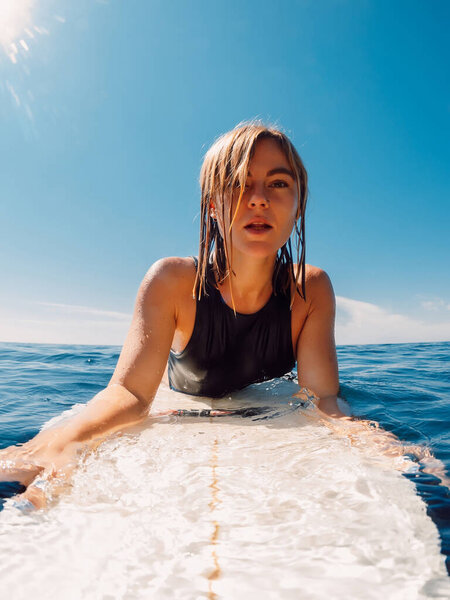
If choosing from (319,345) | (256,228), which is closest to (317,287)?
(319,345)

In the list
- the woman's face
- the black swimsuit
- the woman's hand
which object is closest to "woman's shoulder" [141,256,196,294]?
the black swimsuit

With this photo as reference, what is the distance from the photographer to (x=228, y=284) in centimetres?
256

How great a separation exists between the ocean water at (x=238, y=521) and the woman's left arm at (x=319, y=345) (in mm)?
476

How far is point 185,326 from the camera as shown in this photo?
2479mm

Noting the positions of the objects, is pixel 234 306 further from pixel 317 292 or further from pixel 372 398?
pixel 372 398

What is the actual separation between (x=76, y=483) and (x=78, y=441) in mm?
295

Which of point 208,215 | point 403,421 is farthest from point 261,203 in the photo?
point 403,421

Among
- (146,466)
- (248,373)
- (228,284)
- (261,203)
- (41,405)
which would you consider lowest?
(41,405)

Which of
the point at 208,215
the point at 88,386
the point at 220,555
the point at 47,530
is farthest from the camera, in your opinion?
the point at 88,386

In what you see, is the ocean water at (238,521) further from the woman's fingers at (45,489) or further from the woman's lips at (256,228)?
the woman's lips at (256,228)

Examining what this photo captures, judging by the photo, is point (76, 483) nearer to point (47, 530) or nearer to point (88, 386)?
point (47, 530)

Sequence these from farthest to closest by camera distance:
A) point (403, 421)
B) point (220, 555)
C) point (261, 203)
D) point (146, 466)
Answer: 1. point (403, 421)
2. point (261, 203)
3. point (146, 466)
4. point (220, 555)

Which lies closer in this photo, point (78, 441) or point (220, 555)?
point (220, 555)

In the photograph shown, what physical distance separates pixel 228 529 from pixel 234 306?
1502mm
